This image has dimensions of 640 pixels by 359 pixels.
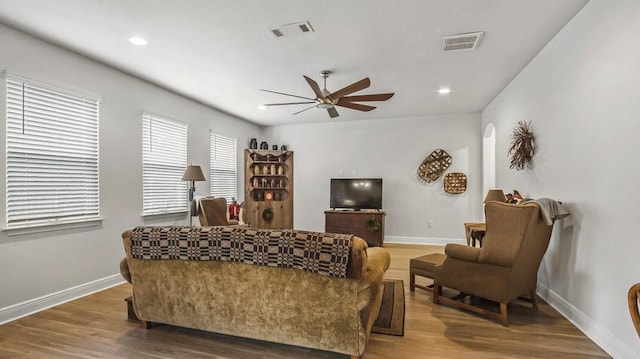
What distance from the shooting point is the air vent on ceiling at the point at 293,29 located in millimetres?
2781

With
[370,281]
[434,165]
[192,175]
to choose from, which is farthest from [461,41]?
[192,175]

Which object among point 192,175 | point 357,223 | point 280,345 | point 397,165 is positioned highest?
point 397,165

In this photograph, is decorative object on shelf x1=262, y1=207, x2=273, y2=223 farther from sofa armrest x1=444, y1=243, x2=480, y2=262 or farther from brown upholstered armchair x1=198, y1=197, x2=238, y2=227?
sofa armrest x1=444, y1=243, x2=480, y2=262

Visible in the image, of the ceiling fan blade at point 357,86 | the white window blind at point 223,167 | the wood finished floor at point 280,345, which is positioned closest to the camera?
the wood finished floor at point 280,345

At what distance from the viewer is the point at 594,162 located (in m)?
2.44

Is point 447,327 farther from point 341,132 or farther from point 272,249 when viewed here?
point 341,132

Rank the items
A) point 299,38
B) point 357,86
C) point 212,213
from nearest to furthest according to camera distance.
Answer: point 299,38 → point 357,86 → point 212,213


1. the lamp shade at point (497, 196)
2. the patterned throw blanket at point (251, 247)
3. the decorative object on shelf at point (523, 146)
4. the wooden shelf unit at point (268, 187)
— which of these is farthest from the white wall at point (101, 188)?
the decorative object on shelf at point (523, 146)

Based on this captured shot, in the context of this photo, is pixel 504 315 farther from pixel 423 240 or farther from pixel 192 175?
pixel 192 175

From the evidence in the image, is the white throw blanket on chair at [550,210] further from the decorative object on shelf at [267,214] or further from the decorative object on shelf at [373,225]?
the decorative object on shelf at [267,214]

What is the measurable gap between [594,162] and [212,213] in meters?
4.45

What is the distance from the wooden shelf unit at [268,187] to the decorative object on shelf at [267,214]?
46 millimetres

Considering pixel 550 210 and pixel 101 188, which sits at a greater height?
pixel 101 188

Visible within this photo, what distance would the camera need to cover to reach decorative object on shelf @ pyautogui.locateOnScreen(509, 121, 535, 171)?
11.6ft
